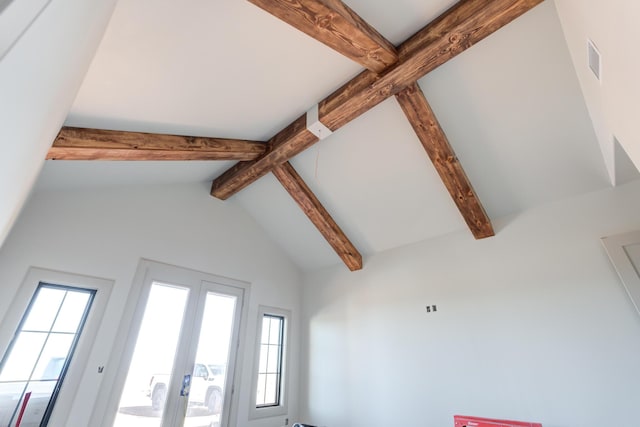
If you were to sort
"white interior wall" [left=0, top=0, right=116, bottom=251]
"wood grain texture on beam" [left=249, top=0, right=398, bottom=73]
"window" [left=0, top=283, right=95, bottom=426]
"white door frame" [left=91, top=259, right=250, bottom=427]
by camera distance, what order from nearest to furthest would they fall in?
"white interior wall" [left=0, top=0, right=116, bottom=251]
"wood grain texture on beam" [left=249, top=0, right=398, bottom=73]
"window" [left=0, top=283, right=95, bottom=426]
"white door frame" [left=91, top=259, right=250, bottom=427]

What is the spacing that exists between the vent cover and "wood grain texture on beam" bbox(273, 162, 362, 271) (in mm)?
2952

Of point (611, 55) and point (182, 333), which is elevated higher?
point (611, 55)

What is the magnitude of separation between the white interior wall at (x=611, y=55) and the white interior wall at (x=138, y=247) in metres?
4.23

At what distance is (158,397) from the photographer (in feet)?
10.7

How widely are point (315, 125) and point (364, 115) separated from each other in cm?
55

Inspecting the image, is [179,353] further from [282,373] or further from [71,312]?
[282,373]

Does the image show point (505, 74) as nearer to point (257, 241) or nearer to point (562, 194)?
point (562, 194)

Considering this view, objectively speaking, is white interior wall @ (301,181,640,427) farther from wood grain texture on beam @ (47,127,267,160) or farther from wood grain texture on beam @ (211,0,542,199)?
wood grain texture on beam @ (47,127,267,160)

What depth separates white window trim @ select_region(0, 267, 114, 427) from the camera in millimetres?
2570

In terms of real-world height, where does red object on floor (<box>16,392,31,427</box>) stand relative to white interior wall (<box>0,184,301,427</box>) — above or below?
below

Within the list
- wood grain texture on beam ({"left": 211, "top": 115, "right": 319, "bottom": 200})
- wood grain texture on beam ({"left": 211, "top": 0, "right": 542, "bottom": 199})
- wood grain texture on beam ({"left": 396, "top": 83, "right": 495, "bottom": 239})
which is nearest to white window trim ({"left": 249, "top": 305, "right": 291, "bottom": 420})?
wood grain texture on beam ({"left": 211, "top": 115, "right": 319, "bottom": 200})

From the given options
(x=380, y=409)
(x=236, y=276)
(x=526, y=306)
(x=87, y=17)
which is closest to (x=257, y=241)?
(x=236, y=276)

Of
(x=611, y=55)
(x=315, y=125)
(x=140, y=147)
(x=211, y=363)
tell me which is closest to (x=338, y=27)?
(x=315, y=125)

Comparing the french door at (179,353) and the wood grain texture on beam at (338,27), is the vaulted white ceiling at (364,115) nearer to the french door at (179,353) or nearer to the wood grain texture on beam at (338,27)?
the wood grain texture on beam at (338,27)
